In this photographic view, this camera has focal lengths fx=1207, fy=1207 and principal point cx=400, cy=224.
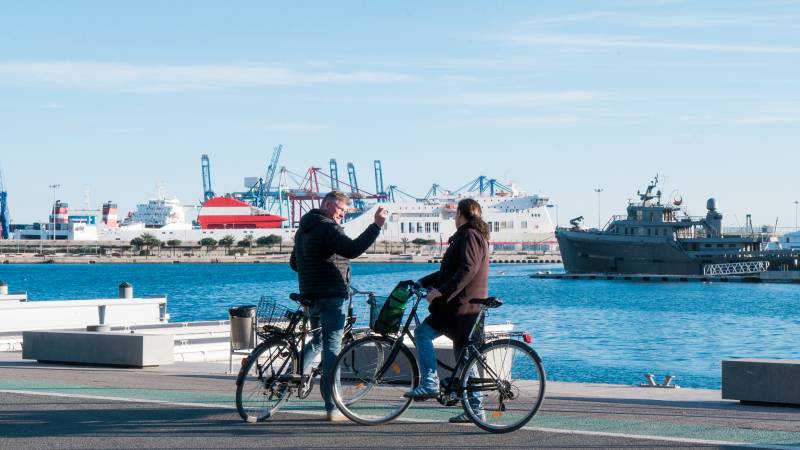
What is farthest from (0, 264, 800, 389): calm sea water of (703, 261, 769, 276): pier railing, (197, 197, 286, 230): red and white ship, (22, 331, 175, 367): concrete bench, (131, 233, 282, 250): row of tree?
(197, 197, 286, 230): red and white ship

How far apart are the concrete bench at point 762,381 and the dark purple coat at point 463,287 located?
8.12 ft

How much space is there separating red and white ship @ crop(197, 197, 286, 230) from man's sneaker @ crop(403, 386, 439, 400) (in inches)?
Answer: 6610

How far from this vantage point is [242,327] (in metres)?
11.3

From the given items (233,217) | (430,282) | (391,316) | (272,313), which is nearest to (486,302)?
(430,282)

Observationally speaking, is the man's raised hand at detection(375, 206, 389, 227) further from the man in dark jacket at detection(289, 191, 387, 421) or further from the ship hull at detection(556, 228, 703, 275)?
the ship hull at detection(556, 228, 703, 275)

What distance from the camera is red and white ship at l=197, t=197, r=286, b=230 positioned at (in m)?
175

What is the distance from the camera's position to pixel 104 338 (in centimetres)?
1220

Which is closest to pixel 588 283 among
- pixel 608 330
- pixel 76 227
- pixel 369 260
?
pixel 608 330

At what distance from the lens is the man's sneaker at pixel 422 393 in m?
7.80

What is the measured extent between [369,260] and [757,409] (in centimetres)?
14423

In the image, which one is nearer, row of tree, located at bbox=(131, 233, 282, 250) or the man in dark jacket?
the man in dark jacket

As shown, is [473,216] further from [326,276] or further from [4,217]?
[4,217]

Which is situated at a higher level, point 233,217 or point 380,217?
point 233,217

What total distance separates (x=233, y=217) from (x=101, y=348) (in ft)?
543
